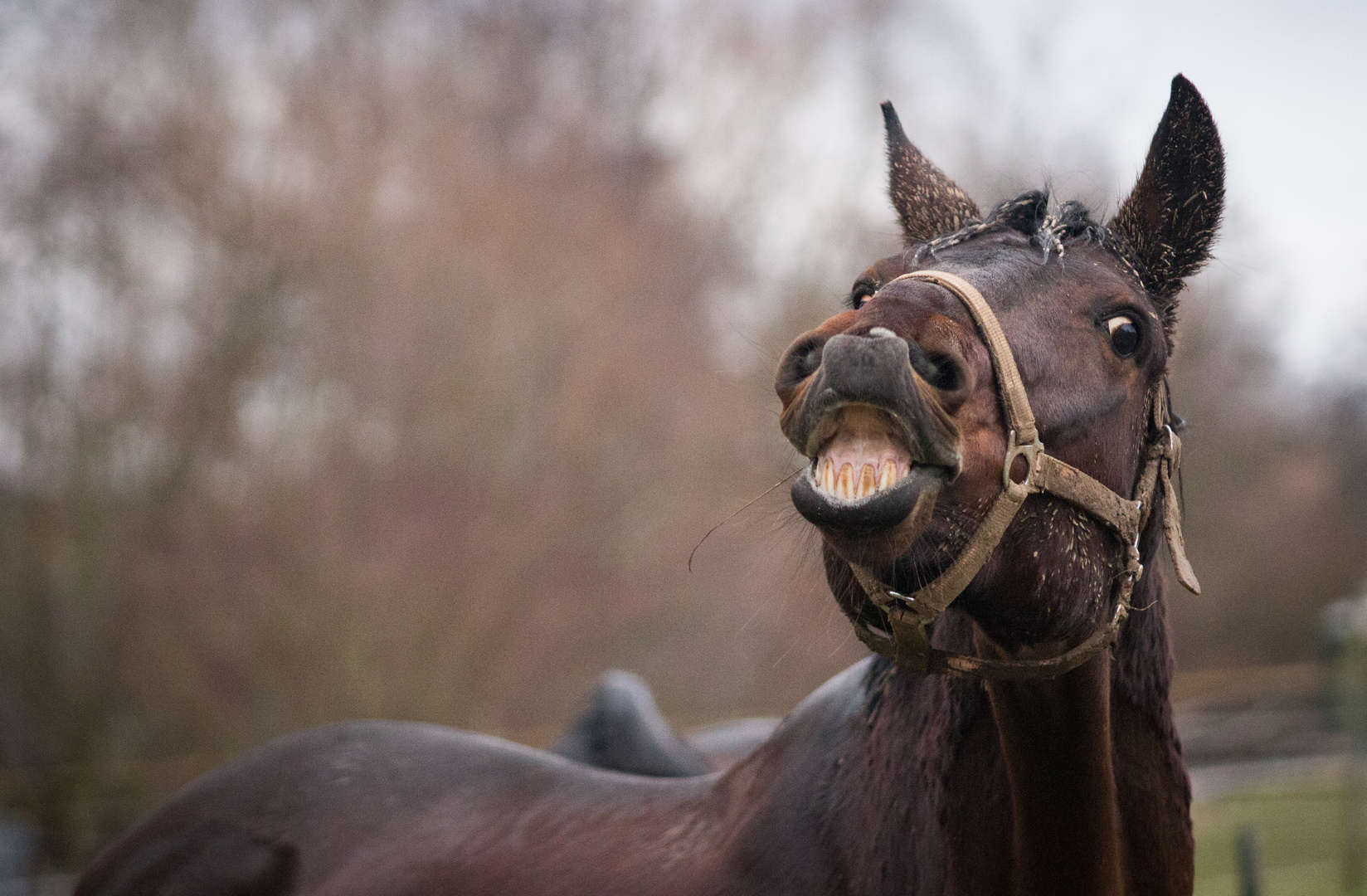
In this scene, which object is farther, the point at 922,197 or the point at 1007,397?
the point at 922,197

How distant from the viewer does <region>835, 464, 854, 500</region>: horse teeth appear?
1642mm

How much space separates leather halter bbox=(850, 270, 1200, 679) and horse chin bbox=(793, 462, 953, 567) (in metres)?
0.13

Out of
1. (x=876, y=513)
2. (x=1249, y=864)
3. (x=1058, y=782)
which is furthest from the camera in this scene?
(x=1249, y=864)

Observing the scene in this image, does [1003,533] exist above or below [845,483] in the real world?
below

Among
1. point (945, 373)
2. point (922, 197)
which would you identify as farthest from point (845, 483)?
point (922, 197)

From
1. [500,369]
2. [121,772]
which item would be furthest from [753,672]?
[121,772]

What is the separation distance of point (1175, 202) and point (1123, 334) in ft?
1.25

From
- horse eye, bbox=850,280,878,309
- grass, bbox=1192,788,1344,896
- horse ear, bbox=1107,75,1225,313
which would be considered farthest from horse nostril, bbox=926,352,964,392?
grass, bbox=1192,788,1344,896

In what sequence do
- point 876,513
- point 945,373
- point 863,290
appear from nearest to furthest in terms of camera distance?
point 876,513 < point 945,373 < point 863,290

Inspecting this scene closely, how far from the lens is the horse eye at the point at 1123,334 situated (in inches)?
80.0

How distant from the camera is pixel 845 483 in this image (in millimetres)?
1648

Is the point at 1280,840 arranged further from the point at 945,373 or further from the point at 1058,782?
the point at 945,373

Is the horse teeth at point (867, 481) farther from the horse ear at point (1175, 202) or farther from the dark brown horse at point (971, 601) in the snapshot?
the horse ear at point (1175, 202)

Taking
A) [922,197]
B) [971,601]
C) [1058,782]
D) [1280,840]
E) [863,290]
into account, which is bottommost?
[1280,840]
